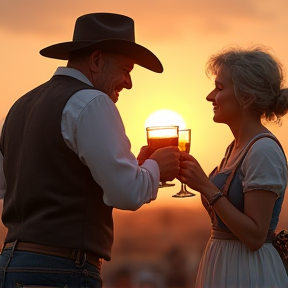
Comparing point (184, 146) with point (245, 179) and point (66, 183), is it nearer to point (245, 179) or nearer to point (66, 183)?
point (245, 179)

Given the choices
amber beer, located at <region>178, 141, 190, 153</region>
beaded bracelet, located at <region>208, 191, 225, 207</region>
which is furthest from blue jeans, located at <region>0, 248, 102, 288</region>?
amber beer, located at <region>178, 141, 190, 153</region>

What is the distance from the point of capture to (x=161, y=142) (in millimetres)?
3465

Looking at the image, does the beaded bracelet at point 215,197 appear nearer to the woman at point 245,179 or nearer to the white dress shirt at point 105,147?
the woman at point 245,179

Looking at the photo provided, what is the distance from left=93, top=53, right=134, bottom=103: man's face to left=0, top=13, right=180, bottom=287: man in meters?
0.12

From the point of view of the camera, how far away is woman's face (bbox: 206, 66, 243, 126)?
348 centimetres

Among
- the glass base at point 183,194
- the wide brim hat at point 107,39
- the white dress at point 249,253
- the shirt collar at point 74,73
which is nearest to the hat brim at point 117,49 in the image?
the wide brim hat at point 107,39

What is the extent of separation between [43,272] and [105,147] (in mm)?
545

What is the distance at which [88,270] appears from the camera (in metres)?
2.85

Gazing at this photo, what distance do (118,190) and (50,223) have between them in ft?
0.99

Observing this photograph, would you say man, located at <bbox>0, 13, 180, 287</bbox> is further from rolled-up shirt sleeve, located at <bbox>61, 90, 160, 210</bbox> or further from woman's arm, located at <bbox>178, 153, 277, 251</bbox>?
woman's arm, located at <bbox>178, 153, 277, 251</bbox>

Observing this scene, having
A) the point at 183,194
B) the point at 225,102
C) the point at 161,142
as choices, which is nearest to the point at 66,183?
the point at 161,142

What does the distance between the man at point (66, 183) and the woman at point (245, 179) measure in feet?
1.70

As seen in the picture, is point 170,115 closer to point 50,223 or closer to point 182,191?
point 182,191

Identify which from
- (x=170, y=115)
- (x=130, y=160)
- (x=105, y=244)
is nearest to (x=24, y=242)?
(x=105, y=244)
